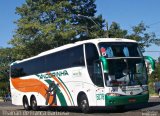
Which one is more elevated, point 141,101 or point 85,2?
point 85,2

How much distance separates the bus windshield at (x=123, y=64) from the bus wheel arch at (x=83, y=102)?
2009mm

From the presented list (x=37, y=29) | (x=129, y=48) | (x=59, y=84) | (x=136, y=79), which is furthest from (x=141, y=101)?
(x=37, y=29)

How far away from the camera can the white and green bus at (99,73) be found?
19.5m

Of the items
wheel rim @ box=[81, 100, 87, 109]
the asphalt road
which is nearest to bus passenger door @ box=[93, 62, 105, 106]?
the asphalt road

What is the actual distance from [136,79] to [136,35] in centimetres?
3668

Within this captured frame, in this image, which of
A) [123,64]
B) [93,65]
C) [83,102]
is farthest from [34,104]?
[123,64]

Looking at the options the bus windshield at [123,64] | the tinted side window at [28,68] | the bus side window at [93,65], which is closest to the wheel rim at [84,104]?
the bus side window at [93,65]

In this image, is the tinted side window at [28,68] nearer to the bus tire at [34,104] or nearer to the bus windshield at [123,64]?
the bus tire at [34,104]

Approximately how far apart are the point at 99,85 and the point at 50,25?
32972 mm

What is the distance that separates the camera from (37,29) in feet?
176

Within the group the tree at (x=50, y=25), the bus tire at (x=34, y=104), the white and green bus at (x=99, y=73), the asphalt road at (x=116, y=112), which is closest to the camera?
the asphalt road at (x=116, y=112)

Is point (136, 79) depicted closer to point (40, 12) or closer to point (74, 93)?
point (74, 93)

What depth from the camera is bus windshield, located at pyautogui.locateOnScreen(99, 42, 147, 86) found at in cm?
1947

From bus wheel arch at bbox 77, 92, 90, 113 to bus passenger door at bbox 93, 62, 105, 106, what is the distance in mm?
998
